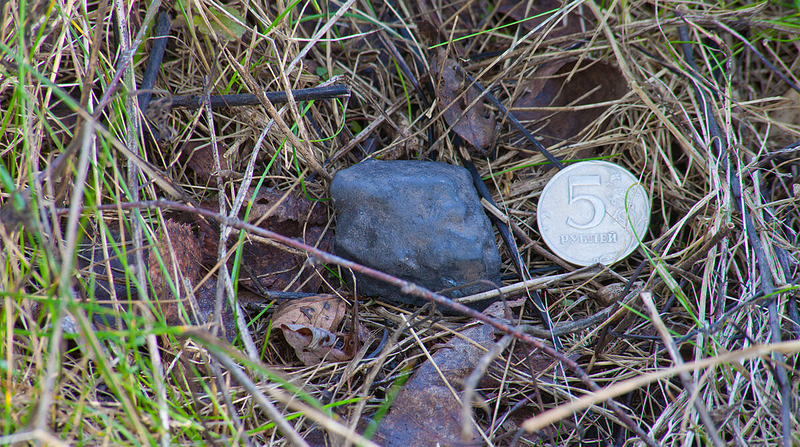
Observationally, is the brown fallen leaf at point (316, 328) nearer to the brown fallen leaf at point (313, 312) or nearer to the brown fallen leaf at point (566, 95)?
the brown fallen leaf at point (313, 312)

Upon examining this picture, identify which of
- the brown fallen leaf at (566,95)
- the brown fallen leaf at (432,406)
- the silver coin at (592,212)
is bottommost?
the brown fallen leaf at (432,406)

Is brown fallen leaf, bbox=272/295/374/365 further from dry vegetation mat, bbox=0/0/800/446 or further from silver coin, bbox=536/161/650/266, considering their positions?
silver coin, bbox=536/161/650/266

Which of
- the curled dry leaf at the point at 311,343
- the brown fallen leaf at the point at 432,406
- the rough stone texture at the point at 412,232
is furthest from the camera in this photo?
the rough stone texture at the point at 412,232

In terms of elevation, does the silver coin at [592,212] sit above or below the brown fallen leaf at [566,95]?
below

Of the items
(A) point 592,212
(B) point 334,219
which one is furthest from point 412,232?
(A) point 592,212

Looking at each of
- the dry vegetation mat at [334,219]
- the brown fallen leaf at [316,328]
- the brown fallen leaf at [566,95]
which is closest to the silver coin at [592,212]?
the dry vegetation mat at [334,219]

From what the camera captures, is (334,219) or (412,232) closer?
(412,232)

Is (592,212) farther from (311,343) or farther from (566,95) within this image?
(311,343)

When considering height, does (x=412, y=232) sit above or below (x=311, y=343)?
above
